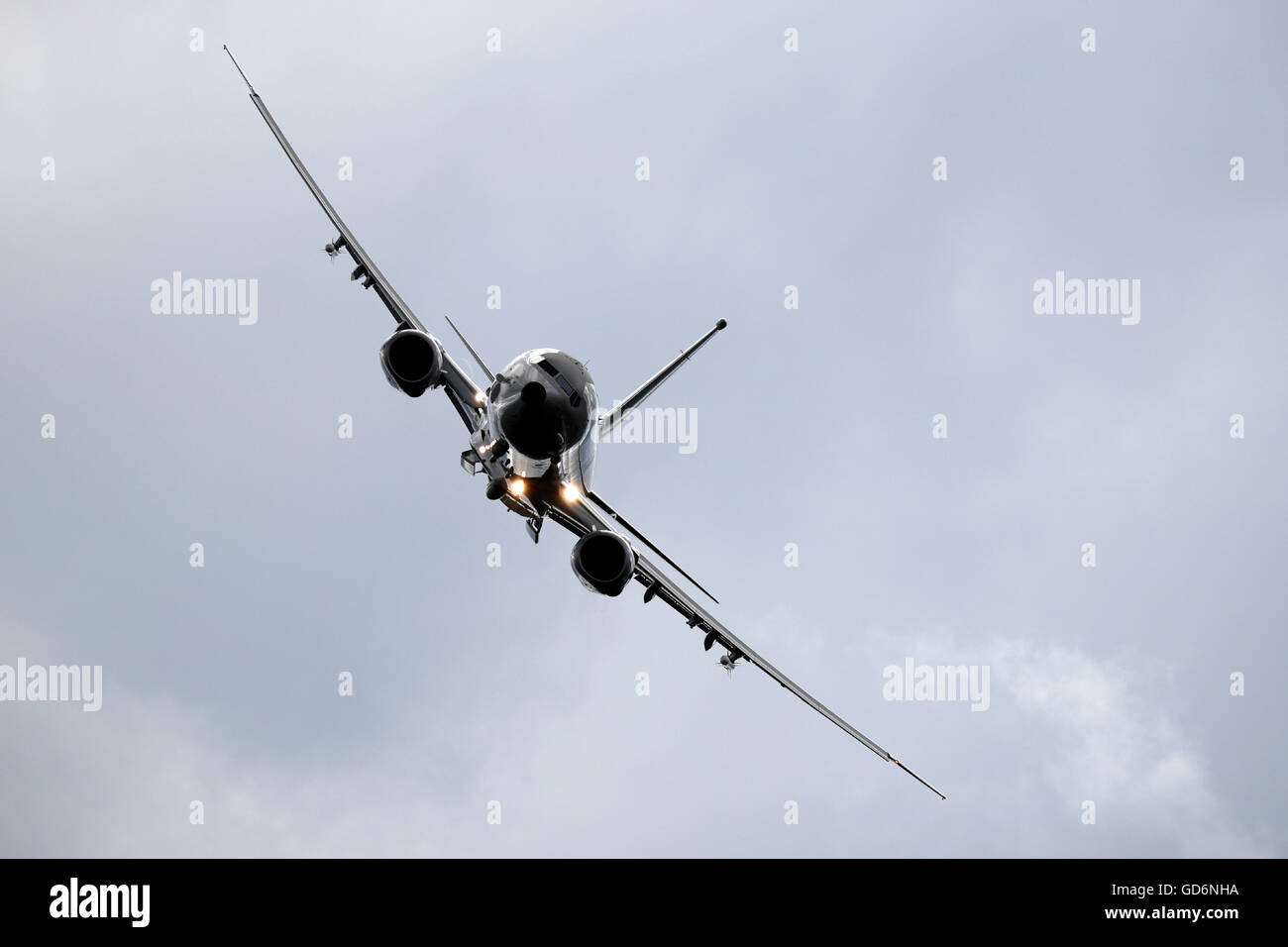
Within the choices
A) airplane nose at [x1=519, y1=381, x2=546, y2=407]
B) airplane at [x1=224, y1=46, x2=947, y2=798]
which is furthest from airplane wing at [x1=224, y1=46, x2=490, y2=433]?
airplane nose at [x1=519, y1=381, x2=546, y2=407]

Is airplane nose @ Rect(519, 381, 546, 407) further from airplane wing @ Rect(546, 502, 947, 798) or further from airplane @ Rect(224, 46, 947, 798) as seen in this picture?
airplane wing @ Rect(546, 502, 947, 798)

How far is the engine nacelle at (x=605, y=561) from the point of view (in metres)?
26.3

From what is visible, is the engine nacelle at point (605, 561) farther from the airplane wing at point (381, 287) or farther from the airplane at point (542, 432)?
the airplane wing at point (381, 287)

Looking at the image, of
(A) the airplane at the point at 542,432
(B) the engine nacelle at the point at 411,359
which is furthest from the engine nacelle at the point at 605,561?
(B) the engine nacelle at the point at 411,359

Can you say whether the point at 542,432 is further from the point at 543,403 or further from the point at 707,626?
the point at 707,626

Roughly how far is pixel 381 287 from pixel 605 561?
1111 cm

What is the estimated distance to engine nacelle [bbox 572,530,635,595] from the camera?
1037 inches

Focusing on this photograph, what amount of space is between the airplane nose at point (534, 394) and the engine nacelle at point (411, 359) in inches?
104

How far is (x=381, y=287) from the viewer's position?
30250 millimetres

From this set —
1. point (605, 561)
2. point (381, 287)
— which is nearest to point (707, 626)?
point (605, 561)

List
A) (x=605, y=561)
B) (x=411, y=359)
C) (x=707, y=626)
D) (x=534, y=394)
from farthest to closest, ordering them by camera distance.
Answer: (x=707, y=626), (x=605, y=561), (x=411, y=359), (x=534, y=394)

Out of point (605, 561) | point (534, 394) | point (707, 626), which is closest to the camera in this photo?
point (534, 394)
